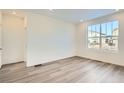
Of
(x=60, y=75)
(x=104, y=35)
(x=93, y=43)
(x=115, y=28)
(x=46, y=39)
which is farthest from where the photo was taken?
(x=93, y=43)

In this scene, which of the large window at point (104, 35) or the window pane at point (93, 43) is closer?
the large window at point (104, 35)

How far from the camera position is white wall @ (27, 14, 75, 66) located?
14.0 feet

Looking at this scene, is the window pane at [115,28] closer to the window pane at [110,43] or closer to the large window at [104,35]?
the large window at [104,35]

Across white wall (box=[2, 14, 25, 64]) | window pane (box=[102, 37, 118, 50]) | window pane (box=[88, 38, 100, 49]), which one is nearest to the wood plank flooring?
white wall (box=[2, 14, 25, 64])

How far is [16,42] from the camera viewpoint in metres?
4.91

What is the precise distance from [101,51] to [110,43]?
2.21 ft

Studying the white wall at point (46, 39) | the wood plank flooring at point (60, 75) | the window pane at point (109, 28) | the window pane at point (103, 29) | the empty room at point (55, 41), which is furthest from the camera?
the window pane at point (103, 29)

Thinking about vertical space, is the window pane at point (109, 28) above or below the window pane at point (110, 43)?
above

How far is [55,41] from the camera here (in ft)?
17.8

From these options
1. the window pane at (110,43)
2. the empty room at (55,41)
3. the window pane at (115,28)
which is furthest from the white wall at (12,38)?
the window pane at (115,28)

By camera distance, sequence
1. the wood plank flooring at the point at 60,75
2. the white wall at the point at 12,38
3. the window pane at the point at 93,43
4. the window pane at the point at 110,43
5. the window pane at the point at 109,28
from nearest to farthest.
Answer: the wood plank flooring at the point at 60,75, the white wall at the point at 12,38, the window pane at the point at 110,43, the window pane at the point at 109,28, the window pane at the point at 93,43

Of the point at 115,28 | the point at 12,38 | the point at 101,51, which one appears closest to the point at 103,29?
the point at 115,28

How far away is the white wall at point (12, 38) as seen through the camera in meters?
4.46

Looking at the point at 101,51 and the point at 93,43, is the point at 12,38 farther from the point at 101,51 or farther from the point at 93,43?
the point at 101,51
